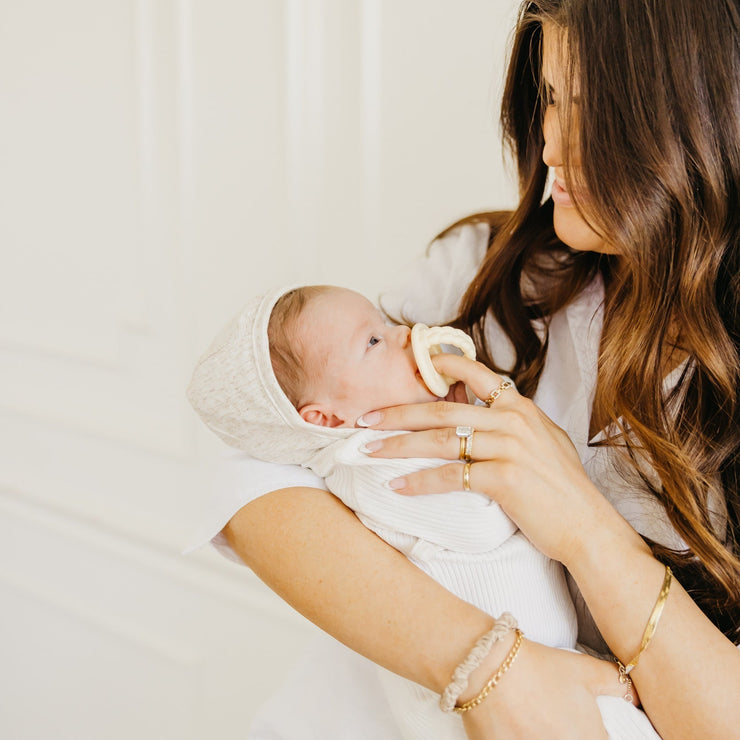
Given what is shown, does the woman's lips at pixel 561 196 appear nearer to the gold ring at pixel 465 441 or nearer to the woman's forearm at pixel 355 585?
the gold ring at pixel 465 441

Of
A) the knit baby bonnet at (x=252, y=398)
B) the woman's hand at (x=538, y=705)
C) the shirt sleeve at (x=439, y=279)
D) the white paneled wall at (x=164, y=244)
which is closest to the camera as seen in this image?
the woman's hand at (x=538, y=705)

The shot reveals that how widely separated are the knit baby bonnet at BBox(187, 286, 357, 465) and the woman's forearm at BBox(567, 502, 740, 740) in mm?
329

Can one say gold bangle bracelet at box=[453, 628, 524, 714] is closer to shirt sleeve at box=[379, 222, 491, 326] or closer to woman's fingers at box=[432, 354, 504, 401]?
woman's fingers at box=[432, 354, 504, 401]

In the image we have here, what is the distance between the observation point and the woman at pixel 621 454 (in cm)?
92

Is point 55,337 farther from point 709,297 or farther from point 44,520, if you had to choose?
point 709,297

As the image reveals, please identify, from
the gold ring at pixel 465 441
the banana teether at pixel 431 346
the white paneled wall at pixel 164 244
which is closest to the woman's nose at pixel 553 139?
the banana teether at pixel 431 346

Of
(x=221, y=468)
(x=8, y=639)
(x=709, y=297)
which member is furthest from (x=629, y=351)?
(x=8, y=639)

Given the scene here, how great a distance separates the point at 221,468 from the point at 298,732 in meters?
0.39

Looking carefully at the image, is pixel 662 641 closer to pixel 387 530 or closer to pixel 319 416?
pixel 387 530

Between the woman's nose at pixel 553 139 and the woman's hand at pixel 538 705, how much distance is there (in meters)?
0.58

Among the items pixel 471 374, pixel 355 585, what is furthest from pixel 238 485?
pixel 471 374

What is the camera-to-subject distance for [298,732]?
1.18 meters

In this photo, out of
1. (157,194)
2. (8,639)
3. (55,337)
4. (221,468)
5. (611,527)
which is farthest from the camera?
(8,639)

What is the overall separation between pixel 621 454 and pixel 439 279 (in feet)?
1.52
